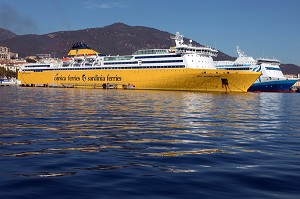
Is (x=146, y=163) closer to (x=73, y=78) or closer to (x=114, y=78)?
(x=114, y=78)

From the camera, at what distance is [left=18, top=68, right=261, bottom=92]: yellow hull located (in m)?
64.9

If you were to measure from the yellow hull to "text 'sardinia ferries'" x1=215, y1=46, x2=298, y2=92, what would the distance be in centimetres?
2535

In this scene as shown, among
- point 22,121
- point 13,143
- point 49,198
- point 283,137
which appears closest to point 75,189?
point 49,198

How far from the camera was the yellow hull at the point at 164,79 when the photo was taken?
64938mm

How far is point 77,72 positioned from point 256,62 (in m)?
45.7

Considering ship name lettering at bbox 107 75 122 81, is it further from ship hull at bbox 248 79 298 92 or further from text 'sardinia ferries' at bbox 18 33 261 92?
ship hull at bbox 248 79 298 92

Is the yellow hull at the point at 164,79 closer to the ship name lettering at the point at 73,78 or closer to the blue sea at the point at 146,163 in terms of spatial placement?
the ship name lettering at the point at 73,78

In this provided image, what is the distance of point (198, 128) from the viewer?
15.1 meters

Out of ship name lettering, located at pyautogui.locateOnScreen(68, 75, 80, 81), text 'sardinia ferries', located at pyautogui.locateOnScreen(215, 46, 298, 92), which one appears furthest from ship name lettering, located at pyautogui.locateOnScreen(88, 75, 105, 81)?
text 'sardinia ferries', located at pyautogui.locateOnScreen(215, 46, 298, 92)

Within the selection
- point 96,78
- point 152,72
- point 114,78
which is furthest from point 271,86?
point 96,78

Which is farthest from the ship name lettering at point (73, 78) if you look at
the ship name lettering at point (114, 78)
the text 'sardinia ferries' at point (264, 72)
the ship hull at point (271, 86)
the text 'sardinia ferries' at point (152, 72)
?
the ship hull at point (271, 86)

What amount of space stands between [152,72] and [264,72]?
114 feet

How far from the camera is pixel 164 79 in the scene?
6956 cm

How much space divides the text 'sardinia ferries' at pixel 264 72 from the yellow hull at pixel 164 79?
25.3 metres
